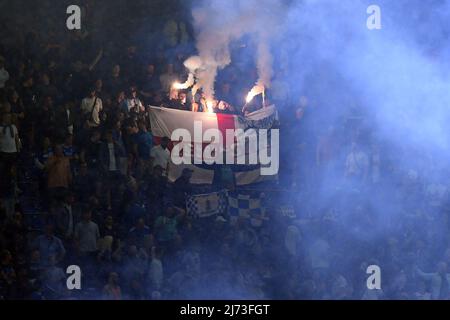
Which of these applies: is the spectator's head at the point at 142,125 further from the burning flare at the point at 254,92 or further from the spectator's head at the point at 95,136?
the burning flare at the point at 254,92

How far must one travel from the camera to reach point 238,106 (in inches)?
402

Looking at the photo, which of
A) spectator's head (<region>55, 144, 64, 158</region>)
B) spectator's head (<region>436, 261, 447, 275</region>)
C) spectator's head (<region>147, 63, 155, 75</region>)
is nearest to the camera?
spectator's head (<region>55, 144, 64, 158</region>)

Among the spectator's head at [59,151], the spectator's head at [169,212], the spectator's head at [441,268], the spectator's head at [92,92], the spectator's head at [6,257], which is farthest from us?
the spectator's head at [441,268]

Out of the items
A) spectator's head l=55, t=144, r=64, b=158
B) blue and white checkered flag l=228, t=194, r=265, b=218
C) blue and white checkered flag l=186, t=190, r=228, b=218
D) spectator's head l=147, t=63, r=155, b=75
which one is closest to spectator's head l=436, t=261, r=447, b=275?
blue and white checkered flag l=228, t=194, r=265, b=218

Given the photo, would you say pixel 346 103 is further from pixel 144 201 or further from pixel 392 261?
pixel 144 201

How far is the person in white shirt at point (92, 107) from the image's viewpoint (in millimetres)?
9758

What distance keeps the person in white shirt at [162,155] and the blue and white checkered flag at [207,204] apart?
40 centimetres

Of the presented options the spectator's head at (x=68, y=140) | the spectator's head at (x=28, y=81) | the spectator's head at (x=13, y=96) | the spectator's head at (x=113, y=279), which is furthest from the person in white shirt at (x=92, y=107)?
the spectator's head at (x=113, y=279)

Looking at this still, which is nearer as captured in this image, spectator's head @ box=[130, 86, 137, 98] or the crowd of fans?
the crowd of fans

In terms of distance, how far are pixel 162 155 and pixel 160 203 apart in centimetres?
49

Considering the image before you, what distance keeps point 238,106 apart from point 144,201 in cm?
144

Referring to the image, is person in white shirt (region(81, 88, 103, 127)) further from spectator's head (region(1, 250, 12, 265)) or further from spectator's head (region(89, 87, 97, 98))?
spectator's head (region(1, 250, 12, 265))

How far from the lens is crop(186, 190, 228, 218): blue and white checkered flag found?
988 centimetres

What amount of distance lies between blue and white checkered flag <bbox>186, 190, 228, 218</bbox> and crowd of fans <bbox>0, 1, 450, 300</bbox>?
0.09m
